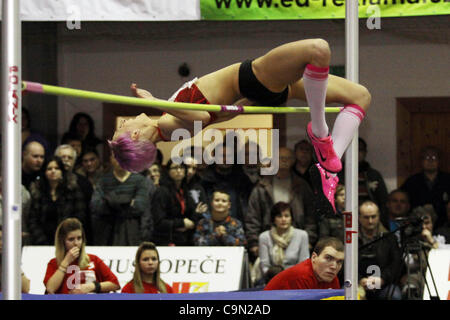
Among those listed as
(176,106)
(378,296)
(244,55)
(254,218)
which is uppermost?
(244,55)

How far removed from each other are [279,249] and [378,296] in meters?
0.76

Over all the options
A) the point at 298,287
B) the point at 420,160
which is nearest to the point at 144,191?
the point at 298,287

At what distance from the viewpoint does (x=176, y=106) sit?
426cm

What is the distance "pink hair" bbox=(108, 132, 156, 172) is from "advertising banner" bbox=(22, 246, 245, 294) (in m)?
1.93

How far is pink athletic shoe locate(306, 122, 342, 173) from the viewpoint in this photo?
15.0ft

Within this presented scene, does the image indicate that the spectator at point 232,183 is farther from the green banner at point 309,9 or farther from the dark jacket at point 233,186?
the green banner at point 309,9

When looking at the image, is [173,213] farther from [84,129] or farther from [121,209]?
[84,129]

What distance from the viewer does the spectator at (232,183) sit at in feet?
22.7

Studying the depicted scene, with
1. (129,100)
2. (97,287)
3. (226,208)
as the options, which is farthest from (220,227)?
(129,100)

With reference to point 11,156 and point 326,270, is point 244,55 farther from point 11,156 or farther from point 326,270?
point 11,156

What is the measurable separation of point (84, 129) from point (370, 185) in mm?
2381

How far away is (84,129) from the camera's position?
773cm

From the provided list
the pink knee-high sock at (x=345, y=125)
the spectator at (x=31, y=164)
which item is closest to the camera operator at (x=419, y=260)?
the pink knee-high sock at (x=345, y=125)
